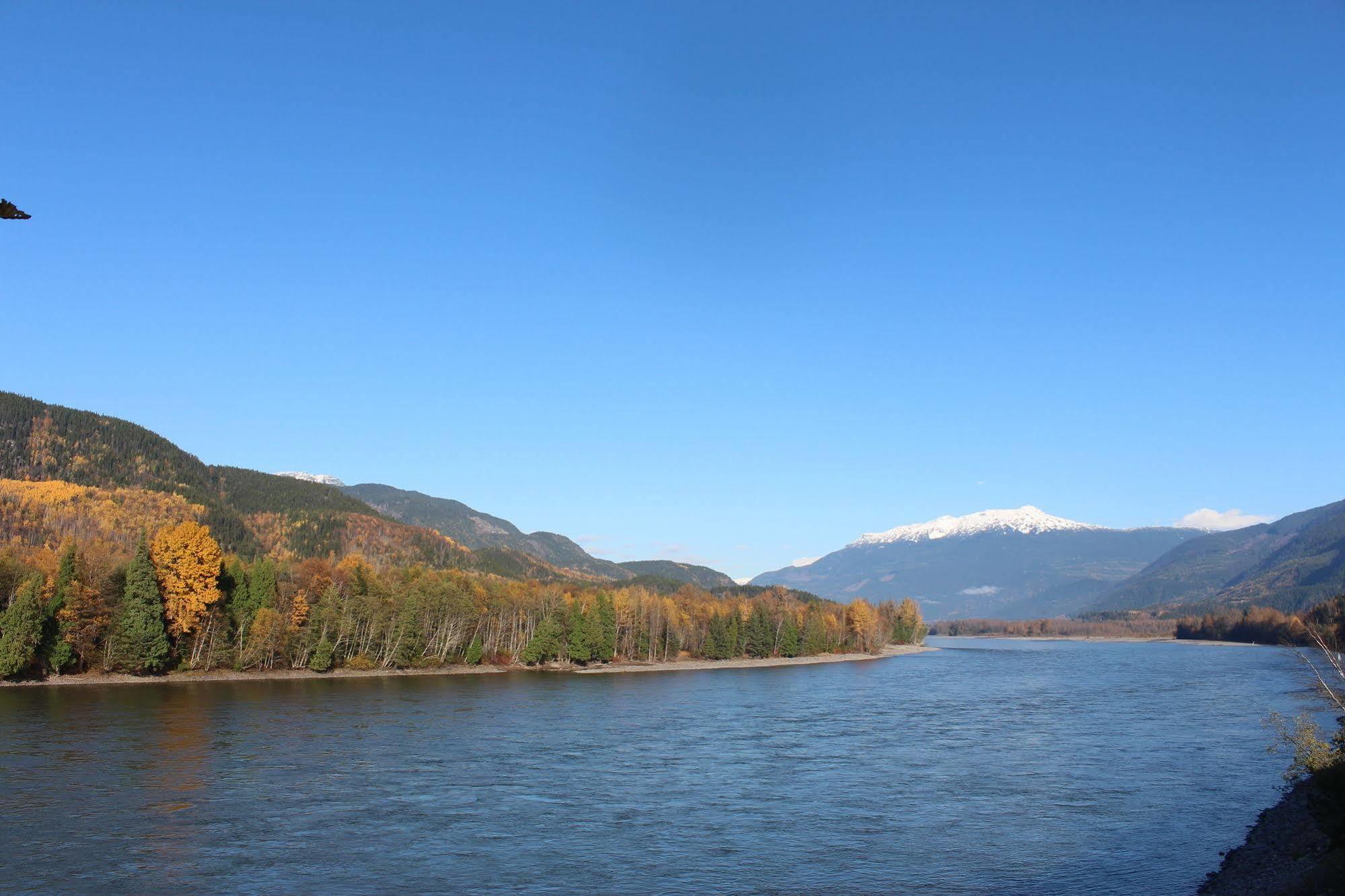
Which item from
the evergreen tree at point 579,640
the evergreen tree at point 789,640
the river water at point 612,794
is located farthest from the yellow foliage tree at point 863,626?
the river water at point 612,794

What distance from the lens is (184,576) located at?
90125 mm

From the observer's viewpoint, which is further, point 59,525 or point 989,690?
point 59,525

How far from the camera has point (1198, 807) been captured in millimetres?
36938

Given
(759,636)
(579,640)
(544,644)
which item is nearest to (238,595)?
(544,644)

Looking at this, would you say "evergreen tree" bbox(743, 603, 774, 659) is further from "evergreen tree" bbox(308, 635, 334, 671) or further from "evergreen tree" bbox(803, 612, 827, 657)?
"evergreen tree" bbox(308, 635, 334, 671)

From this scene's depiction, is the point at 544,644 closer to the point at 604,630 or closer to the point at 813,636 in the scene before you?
the point at 604,630

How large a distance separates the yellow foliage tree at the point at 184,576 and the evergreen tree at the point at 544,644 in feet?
130

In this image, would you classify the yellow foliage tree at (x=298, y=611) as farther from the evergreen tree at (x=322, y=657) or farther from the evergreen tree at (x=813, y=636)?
the evergreen tree at (x=813, y=636)

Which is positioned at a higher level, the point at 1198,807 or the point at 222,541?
the point at 222,541

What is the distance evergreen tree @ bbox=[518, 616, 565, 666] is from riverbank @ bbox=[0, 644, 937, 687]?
4.33 ft

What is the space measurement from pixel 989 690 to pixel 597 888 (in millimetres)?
79416

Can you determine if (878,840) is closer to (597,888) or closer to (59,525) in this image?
(597,888)

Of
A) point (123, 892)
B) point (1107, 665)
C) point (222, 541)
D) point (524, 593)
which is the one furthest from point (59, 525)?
point (1107, 665)

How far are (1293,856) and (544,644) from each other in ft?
324
